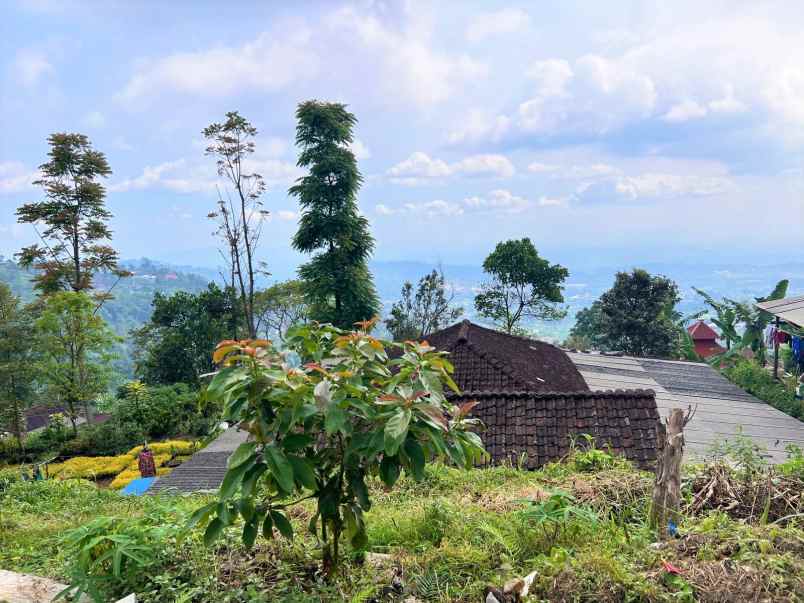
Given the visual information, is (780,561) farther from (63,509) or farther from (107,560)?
(63,509)

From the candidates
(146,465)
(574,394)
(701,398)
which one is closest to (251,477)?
(574,394)

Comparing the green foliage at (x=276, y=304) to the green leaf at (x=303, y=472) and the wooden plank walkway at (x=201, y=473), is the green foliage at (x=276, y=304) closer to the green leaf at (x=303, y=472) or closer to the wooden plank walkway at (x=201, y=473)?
the wooden plank walkway at (x=201, y=473)

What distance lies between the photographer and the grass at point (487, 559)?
2.49m

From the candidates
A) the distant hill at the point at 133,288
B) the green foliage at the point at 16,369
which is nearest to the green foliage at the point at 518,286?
the green foliage at the point at 16,369

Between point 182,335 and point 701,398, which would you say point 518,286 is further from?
point 182,335

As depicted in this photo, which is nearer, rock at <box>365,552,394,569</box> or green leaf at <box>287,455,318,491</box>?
green leaf at <box>287,455,318,491</box>

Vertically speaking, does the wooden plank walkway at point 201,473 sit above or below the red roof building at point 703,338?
below

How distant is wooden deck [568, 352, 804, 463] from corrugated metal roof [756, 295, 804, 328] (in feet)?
8.08

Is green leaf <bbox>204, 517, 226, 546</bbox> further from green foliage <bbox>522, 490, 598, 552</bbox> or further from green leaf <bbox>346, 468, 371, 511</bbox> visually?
green foliage <bbox>522, 490, 598, 552</bbox>

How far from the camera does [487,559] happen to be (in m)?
2.88

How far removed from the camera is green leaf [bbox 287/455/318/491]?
7.05ft

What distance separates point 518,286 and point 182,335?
15.4 meters

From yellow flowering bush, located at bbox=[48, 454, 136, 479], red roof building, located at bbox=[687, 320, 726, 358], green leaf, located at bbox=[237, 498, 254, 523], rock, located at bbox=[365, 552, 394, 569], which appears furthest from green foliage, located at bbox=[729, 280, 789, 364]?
green leaf, located at bbox=[237, 498, 254, 523]

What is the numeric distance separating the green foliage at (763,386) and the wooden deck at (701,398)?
103 centimetres
